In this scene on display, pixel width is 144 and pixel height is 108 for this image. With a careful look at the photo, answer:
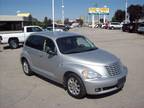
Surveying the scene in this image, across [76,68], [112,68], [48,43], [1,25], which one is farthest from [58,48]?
[1,25]

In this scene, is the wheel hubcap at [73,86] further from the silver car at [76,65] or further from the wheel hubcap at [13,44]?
the wheel hubcap at [13,44]

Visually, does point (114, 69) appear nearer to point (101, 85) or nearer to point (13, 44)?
point (101, 85)

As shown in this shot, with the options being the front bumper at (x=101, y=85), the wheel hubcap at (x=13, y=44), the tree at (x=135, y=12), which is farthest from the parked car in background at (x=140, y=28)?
the tree at (x=135, y=12)

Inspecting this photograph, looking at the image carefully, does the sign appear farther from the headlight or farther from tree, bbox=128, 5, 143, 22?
the headlight

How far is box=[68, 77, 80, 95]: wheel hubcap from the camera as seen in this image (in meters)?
6.69

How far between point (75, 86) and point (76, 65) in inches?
22.6

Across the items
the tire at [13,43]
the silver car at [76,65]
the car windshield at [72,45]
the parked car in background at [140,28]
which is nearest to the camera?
the silver car at [76,65]

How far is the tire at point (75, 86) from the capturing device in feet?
21.5

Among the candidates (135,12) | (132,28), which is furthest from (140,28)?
(135,12)

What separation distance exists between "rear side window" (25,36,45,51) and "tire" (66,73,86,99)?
1.97m

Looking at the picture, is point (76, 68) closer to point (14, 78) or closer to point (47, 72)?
point (47, 72)

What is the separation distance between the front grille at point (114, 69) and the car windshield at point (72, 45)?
121cm

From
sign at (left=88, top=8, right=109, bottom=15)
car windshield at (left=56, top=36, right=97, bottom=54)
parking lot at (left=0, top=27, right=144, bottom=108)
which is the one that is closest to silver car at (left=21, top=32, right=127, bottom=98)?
car windshield at (left=56, top=36, right=97, bottom=54)

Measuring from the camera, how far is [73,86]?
22.4ft
